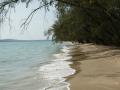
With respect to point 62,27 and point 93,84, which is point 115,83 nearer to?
point 93,84

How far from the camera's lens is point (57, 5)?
16.9 meters

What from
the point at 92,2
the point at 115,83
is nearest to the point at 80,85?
the point at 115,83

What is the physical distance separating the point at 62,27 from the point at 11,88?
95.2 ft

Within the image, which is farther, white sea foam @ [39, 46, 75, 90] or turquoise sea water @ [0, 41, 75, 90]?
turquoise sea water @ [0, 41, 75, 90]

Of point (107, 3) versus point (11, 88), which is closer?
point (11, 88)

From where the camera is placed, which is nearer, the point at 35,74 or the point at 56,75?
the point at 56,75

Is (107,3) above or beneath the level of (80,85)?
above

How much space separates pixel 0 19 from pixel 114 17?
7219 millimetres

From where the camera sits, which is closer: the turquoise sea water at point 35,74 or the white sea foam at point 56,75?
the white sea foam at point 56,75

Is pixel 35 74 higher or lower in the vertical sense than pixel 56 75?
lower

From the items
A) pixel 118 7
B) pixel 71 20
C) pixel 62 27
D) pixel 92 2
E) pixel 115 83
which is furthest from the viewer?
pixel 62 27

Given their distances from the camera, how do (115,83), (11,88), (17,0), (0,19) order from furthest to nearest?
(17,0), (0,19), (11,88), (115,83)

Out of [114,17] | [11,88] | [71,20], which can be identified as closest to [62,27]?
[71,20]

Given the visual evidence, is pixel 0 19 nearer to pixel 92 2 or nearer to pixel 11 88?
pixel 11 88
